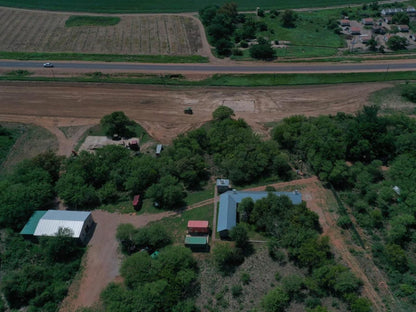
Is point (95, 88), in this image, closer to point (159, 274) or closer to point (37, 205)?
point (37, 205)

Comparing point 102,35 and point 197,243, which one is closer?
point 197,243

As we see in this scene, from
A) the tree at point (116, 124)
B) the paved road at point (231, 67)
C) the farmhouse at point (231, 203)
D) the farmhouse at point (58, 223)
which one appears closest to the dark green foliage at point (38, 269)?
the farmhouse at point (58, 223)

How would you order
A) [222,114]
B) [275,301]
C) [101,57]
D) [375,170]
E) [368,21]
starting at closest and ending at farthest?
1. [275,301]
2. [375,170]
3. [222,114]
4. [101,57]
5. [368,21]

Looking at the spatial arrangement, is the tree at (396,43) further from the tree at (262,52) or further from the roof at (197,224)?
the roof at (197,224)

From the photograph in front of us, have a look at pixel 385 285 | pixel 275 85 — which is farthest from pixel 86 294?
pixel 275 85

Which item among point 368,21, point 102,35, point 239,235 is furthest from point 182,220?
point 368,21

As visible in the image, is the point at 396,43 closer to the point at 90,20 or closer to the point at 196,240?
the point at 196,240
